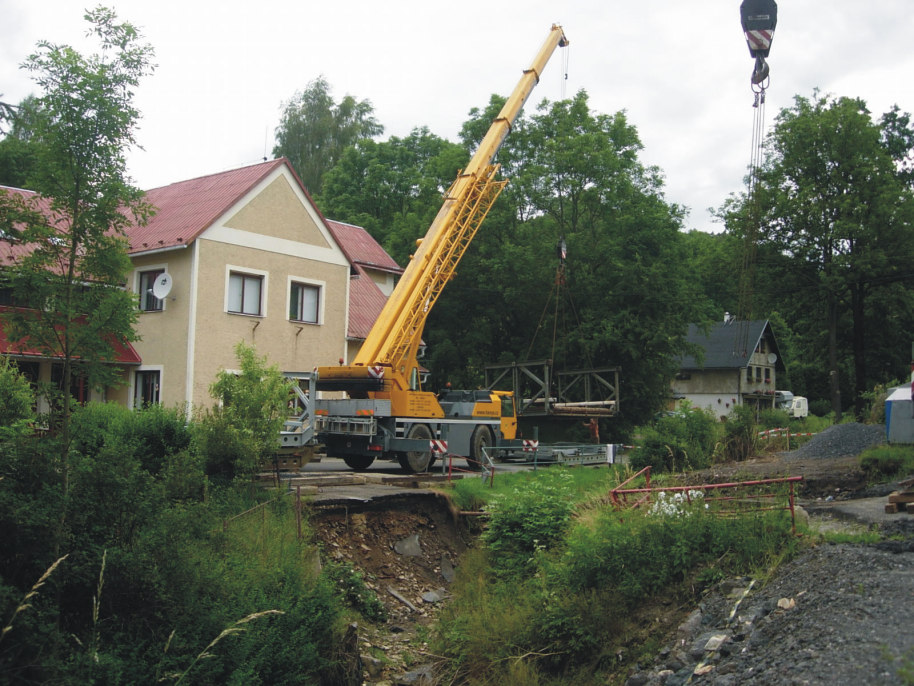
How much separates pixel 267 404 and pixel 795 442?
18.9 m

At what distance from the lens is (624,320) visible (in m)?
32.5

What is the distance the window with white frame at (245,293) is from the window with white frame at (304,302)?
4.01 feet

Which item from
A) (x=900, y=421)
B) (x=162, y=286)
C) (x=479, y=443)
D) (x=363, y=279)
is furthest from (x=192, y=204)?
(x=900, y=421)

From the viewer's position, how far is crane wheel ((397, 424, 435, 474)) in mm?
20312

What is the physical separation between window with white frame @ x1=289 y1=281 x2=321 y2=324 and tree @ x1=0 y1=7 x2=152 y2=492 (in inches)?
651

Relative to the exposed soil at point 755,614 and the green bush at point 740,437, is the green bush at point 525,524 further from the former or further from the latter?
the green bush at point 740,437

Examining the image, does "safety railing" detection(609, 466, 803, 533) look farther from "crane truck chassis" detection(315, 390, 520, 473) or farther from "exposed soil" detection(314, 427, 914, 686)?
"crane truck chassis" detection(315, 390, 520, 473)

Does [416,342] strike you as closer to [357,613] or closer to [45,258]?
[357,613]

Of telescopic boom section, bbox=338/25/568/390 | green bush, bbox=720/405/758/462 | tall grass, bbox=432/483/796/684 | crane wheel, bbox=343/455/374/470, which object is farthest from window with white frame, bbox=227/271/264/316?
tall grass, bbox=432/483/796/684

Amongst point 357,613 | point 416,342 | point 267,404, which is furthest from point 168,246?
point 357,613

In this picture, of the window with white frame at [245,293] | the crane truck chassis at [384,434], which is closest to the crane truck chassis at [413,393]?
the crane truck chassis at [384,434]

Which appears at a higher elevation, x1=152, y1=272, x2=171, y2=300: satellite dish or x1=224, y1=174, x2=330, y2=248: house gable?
x1=224, y1=174, x2=330, y2=248: house gable

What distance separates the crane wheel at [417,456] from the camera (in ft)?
66.6

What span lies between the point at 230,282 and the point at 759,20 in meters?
14.8
